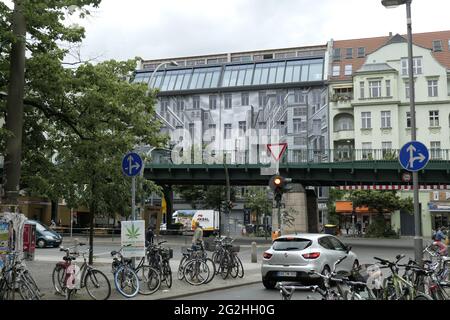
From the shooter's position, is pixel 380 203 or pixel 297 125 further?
pixel 297 125

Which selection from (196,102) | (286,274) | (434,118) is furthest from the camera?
(196,102)

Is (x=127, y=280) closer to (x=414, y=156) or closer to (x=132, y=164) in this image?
(x=132, y=164)

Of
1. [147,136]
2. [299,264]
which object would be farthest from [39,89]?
[299,264]

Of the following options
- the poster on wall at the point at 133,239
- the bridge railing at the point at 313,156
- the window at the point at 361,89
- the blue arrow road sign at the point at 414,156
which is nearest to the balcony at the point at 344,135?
the bridge railing at the point at 313,156

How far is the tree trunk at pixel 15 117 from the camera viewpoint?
11.5 meters

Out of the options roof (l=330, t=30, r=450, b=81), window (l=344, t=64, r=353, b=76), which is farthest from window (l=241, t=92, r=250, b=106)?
window (l=344, t=64, r=353, b=76)

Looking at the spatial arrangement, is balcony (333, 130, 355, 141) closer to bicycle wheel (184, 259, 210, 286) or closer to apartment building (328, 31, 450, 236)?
apartment building (328, 31, 450, 236)

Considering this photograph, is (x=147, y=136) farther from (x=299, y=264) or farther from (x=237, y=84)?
(x=237, y=84)

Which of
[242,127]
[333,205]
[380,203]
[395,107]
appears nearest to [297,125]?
[242,127]

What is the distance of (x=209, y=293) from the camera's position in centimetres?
1346

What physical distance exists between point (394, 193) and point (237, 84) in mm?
30070

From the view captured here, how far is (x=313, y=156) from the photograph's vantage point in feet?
170

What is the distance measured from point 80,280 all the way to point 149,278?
1766mm

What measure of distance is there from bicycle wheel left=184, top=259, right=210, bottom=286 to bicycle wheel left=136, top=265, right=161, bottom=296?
2.01m
